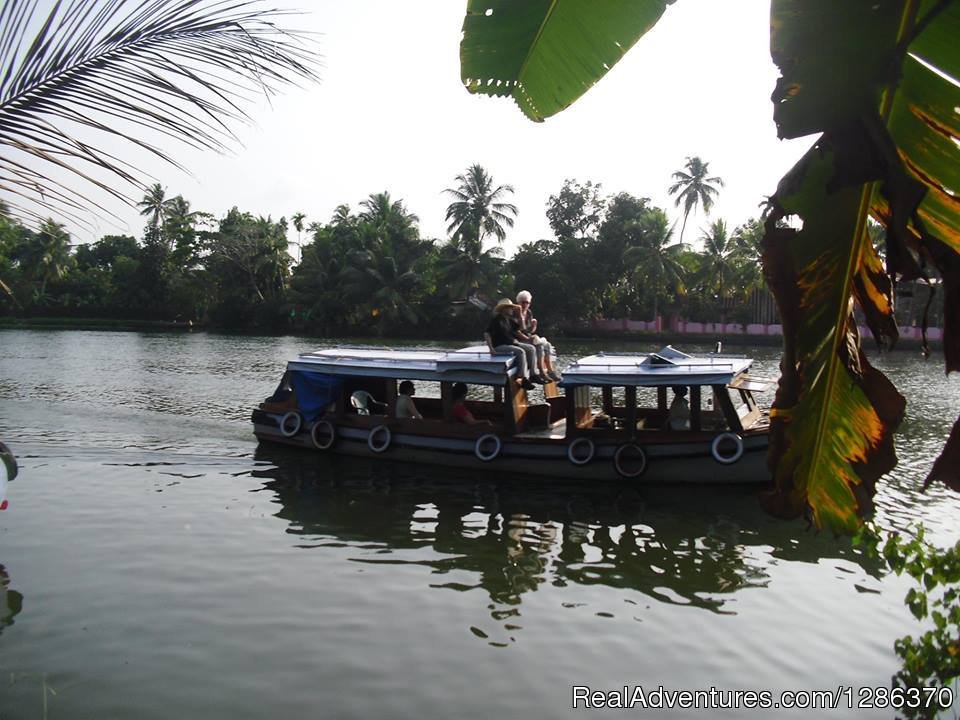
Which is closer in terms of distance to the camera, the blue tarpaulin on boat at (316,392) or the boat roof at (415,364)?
the boat roof at (415,364)

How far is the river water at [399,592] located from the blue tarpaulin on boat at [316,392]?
88 centimetres

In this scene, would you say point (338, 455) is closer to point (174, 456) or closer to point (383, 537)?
point (174, 456)

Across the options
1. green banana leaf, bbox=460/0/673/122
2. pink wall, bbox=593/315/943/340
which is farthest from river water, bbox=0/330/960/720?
pink wall, bbox=593/315/943/340

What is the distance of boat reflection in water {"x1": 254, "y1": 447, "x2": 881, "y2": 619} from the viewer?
8.36 metres

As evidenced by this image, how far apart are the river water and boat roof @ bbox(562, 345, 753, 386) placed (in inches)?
65.6

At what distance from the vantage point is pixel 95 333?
4956cm

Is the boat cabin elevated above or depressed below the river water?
above

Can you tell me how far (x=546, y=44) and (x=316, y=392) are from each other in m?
11.4

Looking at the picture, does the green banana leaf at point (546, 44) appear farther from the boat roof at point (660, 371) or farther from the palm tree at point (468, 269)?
the palm tree at point (468, 269)

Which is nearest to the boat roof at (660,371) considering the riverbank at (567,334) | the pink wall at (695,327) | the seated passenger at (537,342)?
the seated passenger at (537,342)

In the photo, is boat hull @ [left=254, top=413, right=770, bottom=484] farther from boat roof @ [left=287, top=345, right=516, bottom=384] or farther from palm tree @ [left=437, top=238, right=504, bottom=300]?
palm tree @ [left=437, top=238, right=504, bottom=300]

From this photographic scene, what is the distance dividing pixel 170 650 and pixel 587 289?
154 ft

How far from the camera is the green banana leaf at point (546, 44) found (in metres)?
3.41

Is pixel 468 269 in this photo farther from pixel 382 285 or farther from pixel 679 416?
pixel 679 416
